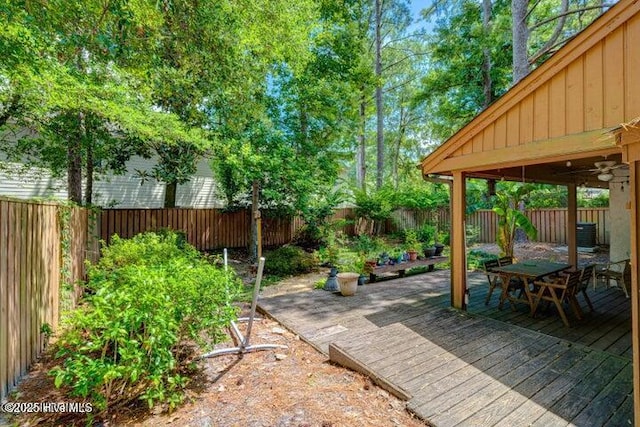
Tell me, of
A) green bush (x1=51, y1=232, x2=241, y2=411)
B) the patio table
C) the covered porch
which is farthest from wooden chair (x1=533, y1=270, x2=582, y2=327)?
green bush (x1=51, y1=232, x2=241, y2=411)

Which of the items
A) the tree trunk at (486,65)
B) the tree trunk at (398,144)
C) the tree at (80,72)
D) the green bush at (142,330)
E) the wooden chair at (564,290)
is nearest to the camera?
the green bush at (142,330)

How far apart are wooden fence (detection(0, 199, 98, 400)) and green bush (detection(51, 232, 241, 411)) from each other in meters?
0.49

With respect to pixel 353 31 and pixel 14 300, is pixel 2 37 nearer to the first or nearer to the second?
pixel 14 300

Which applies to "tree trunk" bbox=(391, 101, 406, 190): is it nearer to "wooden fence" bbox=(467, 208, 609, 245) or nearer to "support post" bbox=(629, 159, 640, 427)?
"wooden fence" bbox=(467, 208, 609, 245)

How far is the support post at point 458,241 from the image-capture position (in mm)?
5035

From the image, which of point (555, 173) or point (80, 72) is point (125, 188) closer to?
point (80, 72)

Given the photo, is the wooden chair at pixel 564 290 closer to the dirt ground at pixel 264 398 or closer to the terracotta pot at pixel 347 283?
the terracotta pot at pixel 347 283

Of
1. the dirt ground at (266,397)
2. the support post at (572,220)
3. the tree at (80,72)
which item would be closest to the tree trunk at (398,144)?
the support post at (572,220)

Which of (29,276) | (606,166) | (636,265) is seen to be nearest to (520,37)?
(606,166)

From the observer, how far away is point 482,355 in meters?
3.51

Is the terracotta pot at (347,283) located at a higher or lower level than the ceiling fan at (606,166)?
lower

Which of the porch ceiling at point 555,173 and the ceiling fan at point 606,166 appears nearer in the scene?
the ceiling fan at point 606,166

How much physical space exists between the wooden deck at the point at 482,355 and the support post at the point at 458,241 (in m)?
0.30

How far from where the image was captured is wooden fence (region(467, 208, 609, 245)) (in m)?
11.5
